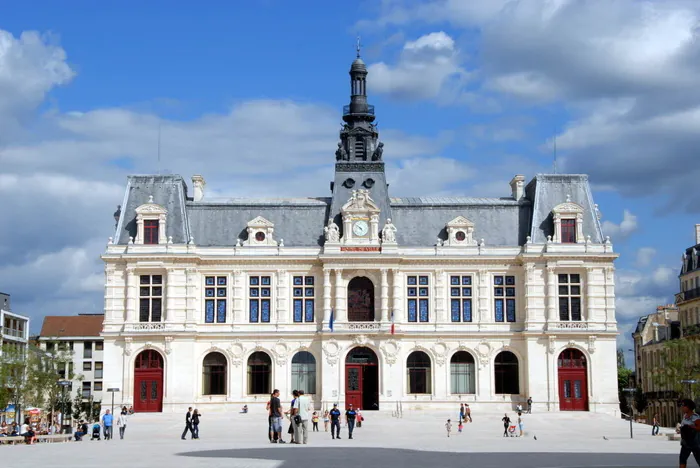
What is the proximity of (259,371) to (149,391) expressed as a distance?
6.85m

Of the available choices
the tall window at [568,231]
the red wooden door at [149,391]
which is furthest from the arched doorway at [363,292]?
the red wooden door at [149,391]

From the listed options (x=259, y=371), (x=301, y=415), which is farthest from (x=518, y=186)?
(x=301, y=415)

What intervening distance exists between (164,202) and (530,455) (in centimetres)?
4143

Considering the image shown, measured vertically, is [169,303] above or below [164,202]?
below

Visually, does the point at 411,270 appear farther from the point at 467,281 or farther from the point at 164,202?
the point at 164,202

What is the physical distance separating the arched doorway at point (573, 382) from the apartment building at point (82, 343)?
58.8 meters

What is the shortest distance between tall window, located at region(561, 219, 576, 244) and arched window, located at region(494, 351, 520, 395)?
799 cm

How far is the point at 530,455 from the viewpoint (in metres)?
32.6

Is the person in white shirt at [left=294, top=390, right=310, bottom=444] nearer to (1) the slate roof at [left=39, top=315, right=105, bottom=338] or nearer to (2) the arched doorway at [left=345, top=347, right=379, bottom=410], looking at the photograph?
(2) the arched doorway at [left=345, top=347, right=379, bottom=410]

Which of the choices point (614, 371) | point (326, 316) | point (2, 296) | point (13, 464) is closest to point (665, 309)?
point (614, 371)

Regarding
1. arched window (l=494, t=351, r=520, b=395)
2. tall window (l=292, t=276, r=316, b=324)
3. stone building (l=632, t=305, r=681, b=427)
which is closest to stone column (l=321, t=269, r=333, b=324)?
tall window (l=292, t=276, r=316, b=324)

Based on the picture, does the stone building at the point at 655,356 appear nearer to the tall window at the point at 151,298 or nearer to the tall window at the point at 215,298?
the tall window at the point at 215,298

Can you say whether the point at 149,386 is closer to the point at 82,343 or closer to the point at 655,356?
the point at 655,356

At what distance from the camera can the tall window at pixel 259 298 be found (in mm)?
68062
